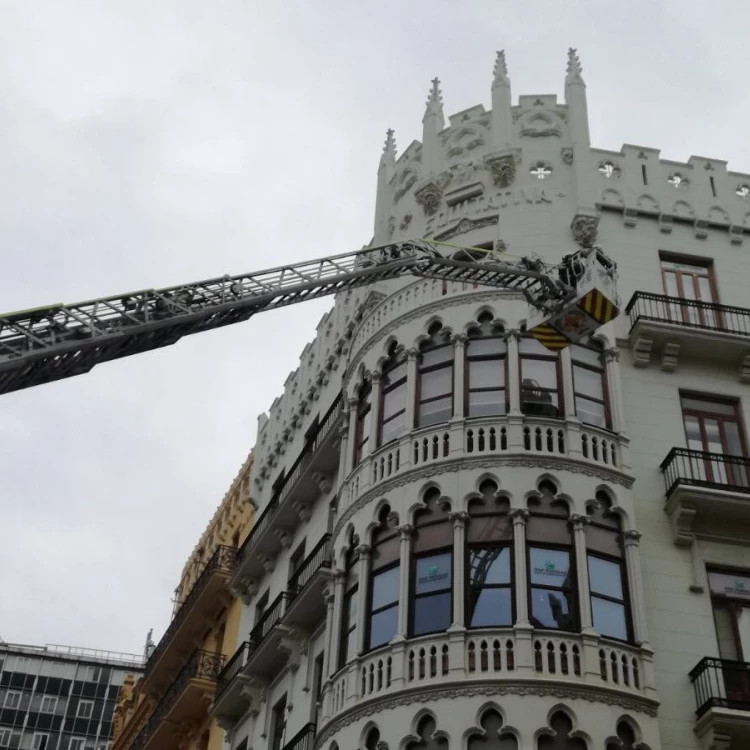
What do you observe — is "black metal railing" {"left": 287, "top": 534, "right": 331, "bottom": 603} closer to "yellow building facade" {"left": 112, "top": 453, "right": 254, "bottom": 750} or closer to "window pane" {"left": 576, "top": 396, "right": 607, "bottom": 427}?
"window pane" {"left": 576, "top": 396, "right": 607, "bottom": 427}

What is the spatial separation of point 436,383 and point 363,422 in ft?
9.01

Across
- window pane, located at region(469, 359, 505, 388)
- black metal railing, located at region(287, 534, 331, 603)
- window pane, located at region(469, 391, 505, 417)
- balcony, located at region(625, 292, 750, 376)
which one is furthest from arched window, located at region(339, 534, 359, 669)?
balcony, located at region(625, 292, 750, 376)

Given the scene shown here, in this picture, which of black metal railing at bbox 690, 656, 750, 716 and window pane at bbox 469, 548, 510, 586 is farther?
window pane at bbox 469, 548, 510, 586

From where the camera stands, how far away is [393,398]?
2762 centimetres

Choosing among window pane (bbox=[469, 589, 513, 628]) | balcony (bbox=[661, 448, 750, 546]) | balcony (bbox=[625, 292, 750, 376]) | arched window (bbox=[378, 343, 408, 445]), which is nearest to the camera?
window pane (bbox=[469, 589, 513, 628])

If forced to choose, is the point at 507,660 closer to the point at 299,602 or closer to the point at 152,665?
the point at 299,602

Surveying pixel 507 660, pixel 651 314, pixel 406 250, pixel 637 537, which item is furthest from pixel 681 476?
pixel 406 250

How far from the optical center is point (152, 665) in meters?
45.8

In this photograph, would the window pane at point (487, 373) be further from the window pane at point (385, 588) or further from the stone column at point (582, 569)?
the window pane at point (385, 588)

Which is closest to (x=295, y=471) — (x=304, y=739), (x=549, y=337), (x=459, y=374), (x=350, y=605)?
(x=350, y=605)

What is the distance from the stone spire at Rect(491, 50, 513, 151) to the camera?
3138 centimetres

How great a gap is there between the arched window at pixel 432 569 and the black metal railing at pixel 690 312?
280 inches

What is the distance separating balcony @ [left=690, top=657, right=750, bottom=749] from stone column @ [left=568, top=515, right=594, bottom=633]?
2.43 m

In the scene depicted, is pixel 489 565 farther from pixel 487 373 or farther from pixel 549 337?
pixel 549 337
